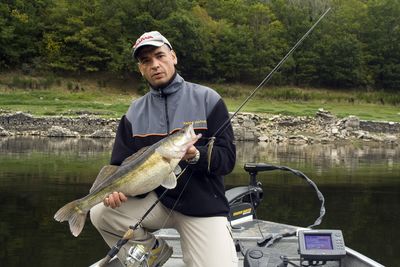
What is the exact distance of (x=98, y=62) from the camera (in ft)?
206

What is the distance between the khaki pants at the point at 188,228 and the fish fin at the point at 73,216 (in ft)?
1.38

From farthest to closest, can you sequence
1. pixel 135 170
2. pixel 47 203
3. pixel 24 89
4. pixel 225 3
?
pixel 225 3 → pixel 24 89 → pixel 47 203 → pixel 135 170

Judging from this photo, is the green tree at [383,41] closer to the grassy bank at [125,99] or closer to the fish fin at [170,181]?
the grassy bank at [125,99]

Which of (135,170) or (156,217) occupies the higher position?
(135,170)

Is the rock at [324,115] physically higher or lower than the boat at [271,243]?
lower

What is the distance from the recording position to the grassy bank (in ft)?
150

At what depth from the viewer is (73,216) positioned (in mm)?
4805

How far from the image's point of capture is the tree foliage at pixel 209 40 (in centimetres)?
6216

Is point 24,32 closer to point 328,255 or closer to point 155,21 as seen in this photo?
point 155,21

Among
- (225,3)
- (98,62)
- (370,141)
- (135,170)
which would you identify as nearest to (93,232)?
(135,170)

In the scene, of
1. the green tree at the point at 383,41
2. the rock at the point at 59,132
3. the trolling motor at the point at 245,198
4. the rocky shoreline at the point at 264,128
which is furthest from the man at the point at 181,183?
the green tree at the point at 383,41

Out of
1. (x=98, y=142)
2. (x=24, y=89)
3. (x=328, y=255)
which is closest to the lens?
(x=328, y=255)

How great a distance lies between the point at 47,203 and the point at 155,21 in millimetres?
51927

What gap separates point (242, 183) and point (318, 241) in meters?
11.9
